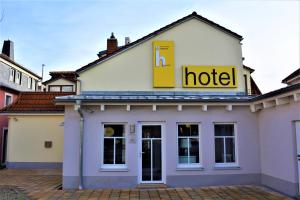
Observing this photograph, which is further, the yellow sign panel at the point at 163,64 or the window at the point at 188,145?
the yellow sign panel at the point at 163,64

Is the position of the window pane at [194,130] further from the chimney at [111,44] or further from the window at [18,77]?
the window at [18,77]

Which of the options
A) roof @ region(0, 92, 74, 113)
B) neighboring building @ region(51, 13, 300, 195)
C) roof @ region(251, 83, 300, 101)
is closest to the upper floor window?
roof @ region(0, 92, 74, 113)

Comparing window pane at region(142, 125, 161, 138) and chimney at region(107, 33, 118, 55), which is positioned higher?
chimney at region(107, 33, 118, 55)

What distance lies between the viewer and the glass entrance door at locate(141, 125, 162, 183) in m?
10.7

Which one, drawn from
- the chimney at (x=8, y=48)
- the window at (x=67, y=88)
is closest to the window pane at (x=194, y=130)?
the window at (x=67, y=88)

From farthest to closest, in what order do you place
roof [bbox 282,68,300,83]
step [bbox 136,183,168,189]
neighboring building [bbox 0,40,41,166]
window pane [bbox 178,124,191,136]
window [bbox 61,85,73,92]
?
window [bbox 61,85,73,92] → neighboring building [bbox 0,40,41,166] → roof [bbox 282,68,300,83] → window pane [bbox 178,124,191,136] → step [bbox 136,183,168,189]

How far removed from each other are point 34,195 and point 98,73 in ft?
17.2

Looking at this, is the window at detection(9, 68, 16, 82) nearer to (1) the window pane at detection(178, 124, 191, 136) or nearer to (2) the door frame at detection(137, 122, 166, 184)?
(2) the door frame at detection(137, 122, 166, 184)

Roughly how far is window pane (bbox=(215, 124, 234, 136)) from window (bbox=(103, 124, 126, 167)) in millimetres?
3782

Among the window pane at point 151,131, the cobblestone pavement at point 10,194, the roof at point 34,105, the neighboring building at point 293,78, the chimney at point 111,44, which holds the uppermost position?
the chimney at point 111,44

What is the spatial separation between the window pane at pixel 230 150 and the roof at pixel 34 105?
9.62 metres

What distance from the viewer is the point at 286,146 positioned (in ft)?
29.9

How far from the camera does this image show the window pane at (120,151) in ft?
35.3

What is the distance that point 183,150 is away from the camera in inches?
431
